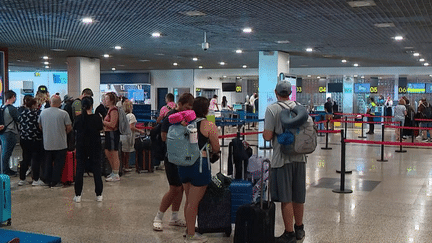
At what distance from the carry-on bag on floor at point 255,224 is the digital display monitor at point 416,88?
2633 centimetres

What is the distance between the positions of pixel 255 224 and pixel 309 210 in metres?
2.36

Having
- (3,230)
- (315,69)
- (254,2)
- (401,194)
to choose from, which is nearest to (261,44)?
(254,2)

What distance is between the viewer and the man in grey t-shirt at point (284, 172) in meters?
5.13

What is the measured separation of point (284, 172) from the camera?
16.8ft

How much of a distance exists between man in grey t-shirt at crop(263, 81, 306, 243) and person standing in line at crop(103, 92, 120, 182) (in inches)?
177

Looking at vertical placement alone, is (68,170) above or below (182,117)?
below

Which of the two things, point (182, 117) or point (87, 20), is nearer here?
point (182, 117)

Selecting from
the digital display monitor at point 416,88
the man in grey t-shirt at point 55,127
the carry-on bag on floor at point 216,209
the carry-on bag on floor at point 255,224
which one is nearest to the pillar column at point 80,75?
the man in grey t-shirt at point 55,127

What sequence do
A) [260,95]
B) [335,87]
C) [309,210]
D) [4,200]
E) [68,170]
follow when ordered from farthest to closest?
[335,87] → [260,95] → [68,170] → [309,210] → [4,200]

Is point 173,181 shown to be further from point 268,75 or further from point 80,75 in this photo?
point 80,75

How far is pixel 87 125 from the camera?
288 inches

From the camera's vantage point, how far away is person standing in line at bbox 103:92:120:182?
9.02 metres

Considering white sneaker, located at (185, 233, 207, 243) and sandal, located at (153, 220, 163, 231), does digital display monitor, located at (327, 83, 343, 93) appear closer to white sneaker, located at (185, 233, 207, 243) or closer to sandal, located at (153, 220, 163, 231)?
sandal, located at (153, 220, 163, 231)

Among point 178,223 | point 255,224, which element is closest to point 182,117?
point 255,224
